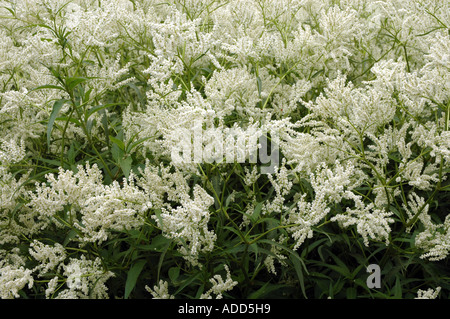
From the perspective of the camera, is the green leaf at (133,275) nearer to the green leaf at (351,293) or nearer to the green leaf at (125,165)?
the green leaf at (125,165)

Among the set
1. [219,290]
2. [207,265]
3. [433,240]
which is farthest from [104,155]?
[433,240]

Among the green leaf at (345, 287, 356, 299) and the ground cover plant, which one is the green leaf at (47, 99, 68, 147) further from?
the green leaf at (345, 287, 356, 299)

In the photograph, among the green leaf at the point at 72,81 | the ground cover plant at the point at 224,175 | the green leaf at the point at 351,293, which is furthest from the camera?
the green leaf at the point at 351,293

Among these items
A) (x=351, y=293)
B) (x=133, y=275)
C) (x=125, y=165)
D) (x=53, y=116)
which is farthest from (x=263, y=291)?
(x=53, y=116)

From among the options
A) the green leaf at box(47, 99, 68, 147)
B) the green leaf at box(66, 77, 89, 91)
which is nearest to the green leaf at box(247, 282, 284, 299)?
the green leaf at box(47, 99, 68, 147)

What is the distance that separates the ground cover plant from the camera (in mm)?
2033

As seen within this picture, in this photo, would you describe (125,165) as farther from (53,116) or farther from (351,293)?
(351,293)

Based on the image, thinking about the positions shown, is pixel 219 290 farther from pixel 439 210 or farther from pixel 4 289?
pixel 439 210

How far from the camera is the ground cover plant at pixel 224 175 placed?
203 cm

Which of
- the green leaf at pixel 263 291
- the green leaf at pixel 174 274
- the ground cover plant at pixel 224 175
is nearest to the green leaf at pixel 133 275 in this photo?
the ground cover plant at pixel 224 175

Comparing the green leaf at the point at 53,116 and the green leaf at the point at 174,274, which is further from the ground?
the green leaf at the point at 53,116
